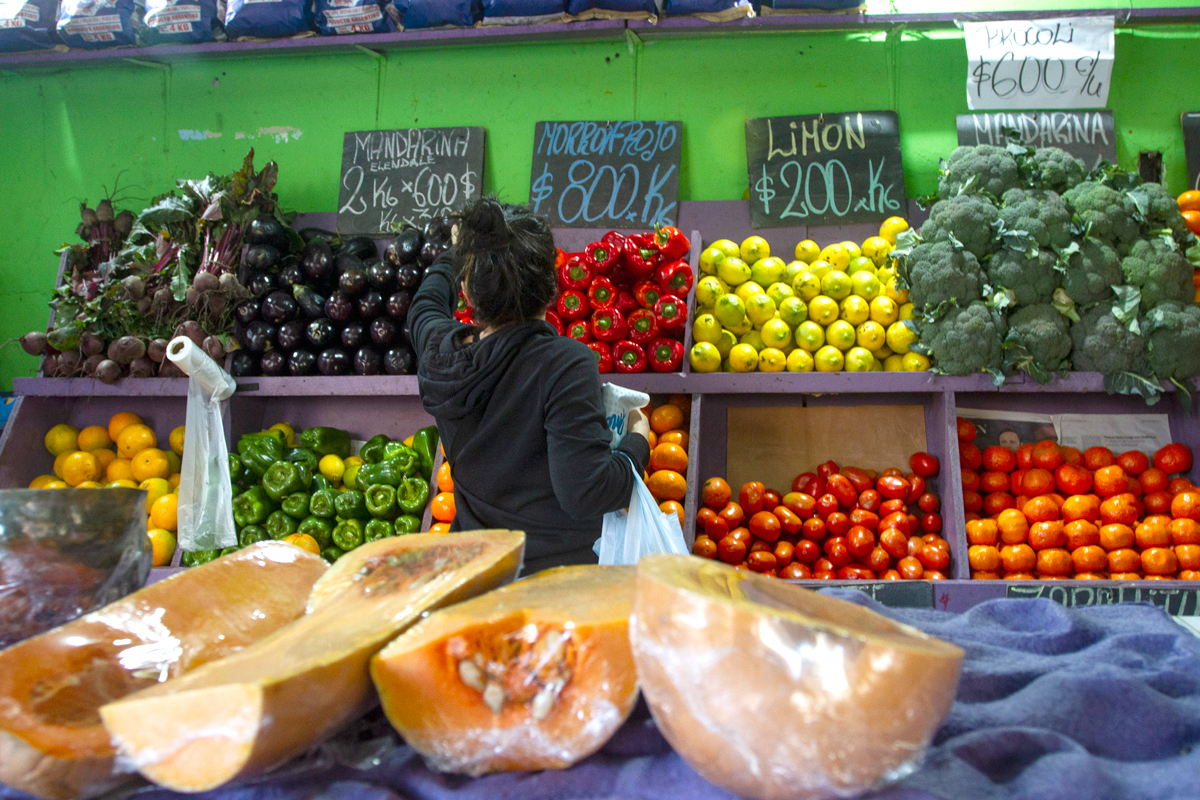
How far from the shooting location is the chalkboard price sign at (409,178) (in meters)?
4.07

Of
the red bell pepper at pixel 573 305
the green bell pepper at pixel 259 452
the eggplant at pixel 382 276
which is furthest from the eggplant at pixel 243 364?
the red bell pepper at pixel 573 305

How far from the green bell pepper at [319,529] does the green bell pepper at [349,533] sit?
2.0 inches

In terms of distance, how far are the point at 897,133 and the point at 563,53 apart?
179 centimetres

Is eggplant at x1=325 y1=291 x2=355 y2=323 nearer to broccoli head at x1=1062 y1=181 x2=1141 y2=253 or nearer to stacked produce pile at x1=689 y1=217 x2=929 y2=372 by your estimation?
stacked produce pile at x1=689 y1=217 x2=929 y2=372

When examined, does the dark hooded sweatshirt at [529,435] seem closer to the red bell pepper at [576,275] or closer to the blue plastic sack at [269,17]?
the red bell pepper at [576,275]

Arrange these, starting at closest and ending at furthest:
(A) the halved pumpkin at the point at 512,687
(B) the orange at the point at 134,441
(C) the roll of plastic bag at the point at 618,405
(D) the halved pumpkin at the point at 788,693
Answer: (D) the halved pumpkin at the point at 788,693 < (A) the halved pumpkin at the point at 512,687 < (C) the roll of plastic bag at the point at 618,405 < (B) the orange at the point at 134,441

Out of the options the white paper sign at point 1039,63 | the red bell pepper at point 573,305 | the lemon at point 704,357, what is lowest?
the lemon at point 704,357

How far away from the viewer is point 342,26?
3918mm

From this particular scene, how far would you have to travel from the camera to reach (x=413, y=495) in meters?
3.23

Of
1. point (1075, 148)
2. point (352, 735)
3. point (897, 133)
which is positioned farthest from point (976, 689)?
point (1075, 148)

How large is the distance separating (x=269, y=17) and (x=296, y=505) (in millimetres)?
2487

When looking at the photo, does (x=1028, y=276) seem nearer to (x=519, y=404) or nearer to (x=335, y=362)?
(x=519, y=404)

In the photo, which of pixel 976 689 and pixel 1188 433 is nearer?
pixel 976 689

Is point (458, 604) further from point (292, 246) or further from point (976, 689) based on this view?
point (292, 246)
